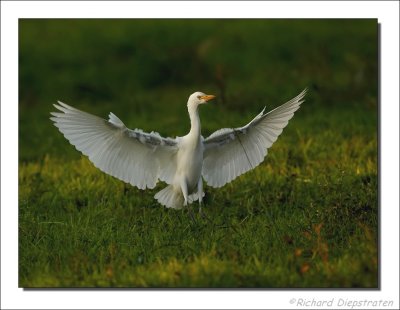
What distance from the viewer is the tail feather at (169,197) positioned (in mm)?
6648

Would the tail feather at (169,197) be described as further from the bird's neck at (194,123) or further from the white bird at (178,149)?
the bird's neck at (194,123)

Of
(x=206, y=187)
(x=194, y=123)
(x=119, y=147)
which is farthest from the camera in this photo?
(x=206, y=187)

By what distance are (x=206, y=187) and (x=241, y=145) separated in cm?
73

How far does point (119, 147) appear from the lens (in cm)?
629

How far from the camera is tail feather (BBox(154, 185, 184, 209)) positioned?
6.65 m

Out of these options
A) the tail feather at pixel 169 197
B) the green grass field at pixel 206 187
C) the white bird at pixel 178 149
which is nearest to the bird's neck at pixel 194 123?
the white bird at pixel 178 149

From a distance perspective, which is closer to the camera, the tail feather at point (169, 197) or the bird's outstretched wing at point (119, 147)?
the bird's outstretched wing at point (119, 147)

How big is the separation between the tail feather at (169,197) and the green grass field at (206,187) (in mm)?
93

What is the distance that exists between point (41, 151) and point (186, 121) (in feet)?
4.57

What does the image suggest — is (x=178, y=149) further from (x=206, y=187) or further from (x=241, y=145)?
(x=206, y=187)

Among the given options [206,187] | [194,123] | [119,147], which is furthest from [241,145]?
[119,147]

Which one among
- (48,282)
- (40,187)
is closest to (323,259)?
(48,282)

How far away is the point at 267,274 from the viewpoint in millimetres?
5449

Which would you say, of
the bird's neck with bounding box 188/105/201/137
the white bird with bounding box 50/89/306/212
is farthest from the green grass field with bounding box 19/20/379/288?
the bird's neck with bounding box 188/105/201/137
